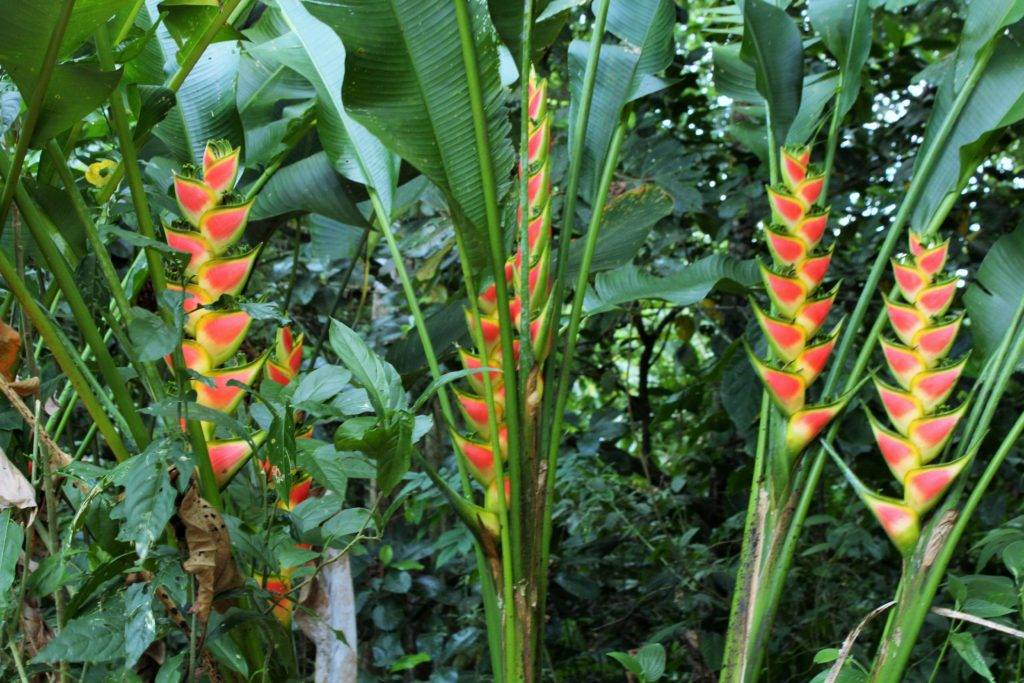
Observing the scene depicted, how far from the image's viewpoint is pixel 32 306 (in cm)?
78

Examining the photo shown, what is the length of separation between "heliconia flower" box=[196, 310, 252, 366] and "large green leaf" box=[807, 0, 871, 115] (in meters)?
0.82

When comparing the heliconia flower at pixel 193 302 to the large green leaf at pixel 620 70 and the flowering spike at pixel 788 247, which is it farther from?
the flowering spike at pixel 788 247

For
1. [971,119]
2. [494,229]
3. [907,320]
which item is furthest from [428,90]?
[971,119]

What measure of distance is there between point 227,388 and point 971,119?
0.95m

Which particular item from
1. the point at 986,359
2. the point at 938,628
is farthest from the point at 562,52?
the point at 938,628

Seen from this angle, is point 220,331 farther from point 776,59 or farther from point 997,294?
point 997,294

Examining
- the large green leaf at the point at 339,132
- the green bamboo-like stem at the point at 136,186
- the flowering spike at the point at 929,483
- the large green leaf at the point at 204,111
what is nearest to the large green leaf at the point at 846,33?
the flowering spike at the point at 929,483

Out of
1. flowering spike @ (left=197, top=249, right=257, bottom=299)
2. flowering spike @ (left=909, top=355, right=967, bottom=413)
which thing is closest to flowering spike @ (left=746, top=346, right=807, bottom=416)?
flowering spike @ (left=909, top=355, right=967, bottom=413)

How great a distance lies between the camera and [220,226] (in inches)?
34.4

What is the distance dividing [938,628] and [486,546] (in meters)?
0.88

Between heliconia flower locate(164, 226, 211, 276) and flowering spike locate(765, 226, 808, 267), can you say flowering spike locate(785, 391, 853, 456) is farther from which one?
heliconia flower locate(164, 226, 211, 276)

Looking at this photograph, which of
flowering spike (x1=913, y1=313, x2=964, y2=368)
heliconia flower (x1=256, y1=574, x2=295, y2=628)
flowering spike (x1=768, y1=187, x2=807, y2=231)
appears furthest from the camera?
flowering spike (x1=768, y1=187, x2=807, y2=231)

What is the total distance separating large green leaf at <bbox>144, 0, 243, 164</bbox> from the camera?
109 cm

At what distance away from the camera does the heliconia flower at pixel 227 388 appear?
0.87 metres
